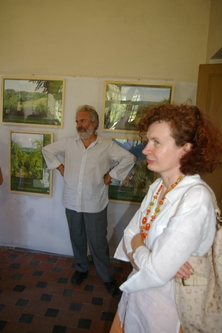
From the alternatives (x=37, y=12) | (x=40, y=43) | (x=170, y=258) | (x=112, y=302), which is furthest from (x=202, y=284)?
(x=37, y=12)

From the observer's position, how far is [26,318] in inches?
73.0

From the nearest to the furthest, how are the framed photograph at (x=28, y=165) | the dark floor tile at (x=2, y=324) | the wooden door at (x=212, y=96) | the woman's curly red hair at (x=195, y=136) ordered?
the woman's curly red hair at (x=195, y=136), the dark floor tile at (x=2, y=324), the wooden door at (x=212, y=96), the framed photograph at (x=28, y=165)

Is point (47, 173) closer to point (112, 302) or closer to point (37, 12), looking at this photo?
point (112, 302)

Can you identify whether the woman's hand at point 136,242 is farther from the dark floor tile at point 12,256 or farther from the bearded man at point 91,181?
the dark floor tile at point 12,256

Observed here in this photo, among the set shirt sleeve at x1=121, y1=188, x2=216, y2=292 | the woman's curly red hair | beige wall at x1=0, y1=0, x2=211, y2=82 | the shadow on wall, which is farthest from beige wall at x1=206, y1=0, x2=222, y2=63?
the shadow on wall

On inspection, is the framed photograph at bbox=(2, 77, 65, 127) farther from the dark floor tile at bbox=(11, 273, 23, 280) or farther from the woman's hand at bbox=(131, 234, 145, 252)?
the woman's hand at bbox=(131, 234, 145, 252)

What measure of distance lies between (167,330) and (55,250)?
2.23 m

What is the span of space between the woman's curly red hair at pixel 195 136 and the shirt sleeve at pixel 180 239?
0.48 ft

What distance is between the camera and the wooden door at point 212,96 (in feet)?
6.58

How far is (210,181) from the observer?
80.4 inches

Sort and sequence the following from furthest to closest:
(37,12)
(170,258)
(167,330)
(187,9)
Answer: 1. (37,12)
2. (187,9)
3. (167,330)
4. (170,258)

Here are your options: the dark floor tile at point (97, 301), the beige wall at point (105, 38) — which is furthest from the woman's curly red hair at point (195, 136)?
the dark floor tile at point (97, 301)

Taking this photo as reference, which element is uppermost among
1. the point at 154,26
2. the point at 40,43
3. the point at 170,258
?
the point at 154,26

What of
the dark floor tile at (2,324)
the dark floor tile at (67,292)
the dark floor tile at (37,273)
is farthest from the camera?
the dark floor tile at (37,273)
